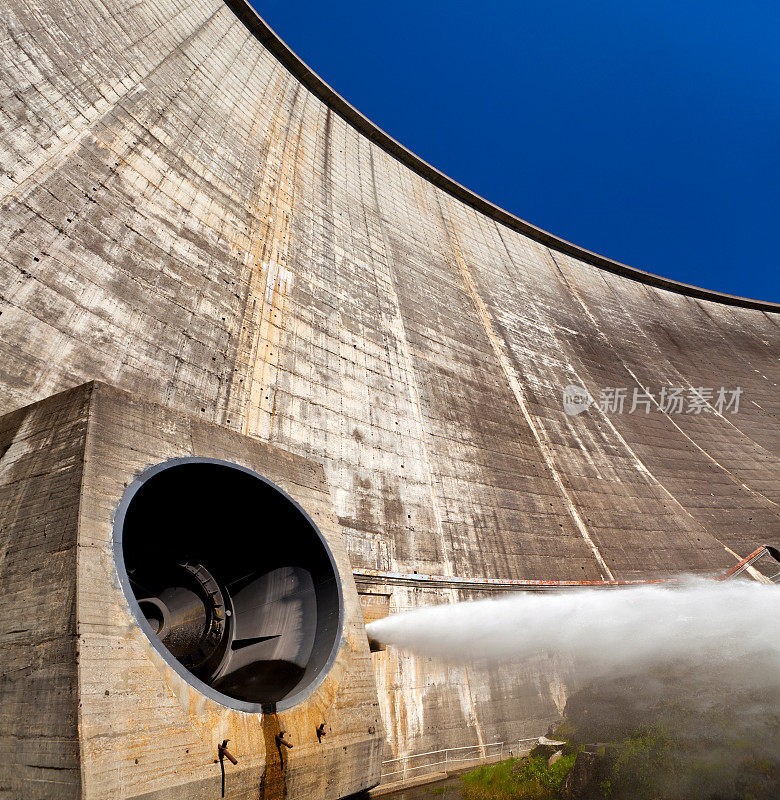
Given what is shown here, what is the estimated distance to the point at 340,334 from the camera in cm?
894

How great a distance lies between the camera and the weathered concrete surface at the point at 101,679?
7.55ft

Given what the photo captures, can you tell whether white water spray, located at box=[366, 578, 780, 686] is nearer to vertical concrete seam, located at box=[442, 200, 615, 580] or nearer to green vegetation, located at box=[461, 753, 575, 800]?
vertical concrete seam, located at box=[442, 200, 615, 580]

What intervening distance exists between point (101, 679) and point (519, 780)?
4386mm

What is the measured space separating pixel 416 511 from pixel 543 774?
11.8 ft

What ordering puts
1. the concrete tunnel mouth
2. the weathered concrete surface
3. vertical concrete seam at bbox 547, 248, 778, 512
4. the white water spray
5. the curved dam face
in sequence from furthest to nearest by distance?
vertical concrete seam at bbox 547, 248, 778, 512 → the white water spray → the curved dam face → the concrete tunnel mouth → the weathered concrete surface

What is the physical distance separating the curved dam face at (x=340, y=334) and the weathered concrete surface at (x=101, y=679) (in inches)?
72.7

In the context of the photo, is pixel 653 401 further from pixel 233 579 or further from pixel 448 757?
pixel 233 579

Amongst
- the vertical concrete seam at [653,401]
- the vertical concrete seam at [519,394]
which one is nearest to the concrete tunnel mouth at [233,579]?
the vertical concrete seam at [519,394]

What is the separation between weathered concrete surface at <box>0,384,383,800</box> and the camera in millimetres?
2303

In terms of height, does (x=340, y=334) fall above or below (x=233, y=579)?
above

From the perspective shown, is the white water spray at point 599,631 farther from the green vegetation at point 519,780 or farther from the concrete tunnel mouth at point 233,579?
the concrete tunnel mouth at point 233,579

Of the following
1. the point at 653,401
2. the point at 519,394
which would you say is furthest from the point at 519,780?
the point at 653,401

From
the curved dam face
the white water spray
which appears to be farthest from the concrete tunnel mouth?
the white water spray

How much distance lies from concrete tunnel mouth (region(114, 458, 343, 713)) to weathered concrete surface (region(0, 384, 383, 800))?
9.3 inches
